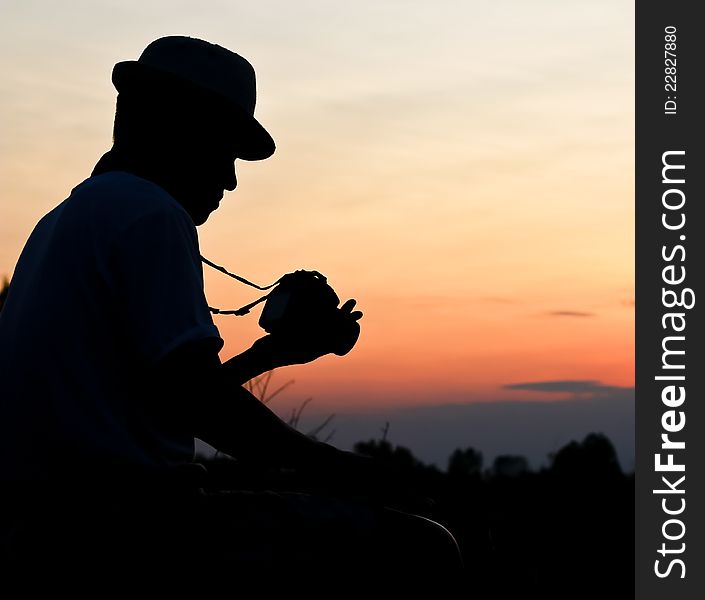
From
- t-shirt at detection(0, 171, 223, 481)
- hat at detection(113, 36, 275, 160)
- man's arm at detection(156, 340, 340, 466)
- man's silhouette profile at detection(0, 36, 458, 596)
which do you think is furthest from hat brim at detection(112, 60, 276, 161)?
man's arm at detection(156, 340, 340, 466)

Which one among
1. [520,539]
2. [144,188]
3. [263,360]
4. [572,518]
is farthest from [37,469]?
[572,518]

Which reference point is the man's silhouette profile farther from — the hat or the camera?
the camera

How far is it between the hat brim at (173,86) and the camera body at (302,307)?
455 millimetres

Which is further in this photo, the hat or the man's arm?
the hat

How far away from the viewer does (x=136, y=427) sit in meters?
3.05

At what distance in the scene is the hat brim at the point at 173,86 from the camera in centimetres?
352

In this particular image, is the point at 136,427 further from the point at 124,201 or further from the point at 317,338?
the point at 317,338

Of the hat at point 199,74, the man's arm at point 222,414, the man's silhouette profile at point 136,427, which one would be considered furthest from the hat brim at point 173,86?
the man's arm at point 222,414

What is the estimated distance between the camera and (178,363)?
299cm

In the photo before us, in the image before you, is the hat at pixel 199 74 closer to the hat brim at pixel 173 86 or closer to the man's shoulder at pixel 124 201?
the hat brim at pixel 173 86

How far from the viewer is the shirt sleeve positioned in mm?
2994

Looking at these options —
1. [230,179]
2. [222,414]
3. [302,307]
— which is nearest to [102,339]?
[222,414]

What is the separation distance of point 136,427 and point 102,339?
241 mm

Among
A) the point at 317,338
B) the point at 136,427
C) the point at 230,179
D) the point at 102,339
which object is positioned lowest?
the point at 136,427
